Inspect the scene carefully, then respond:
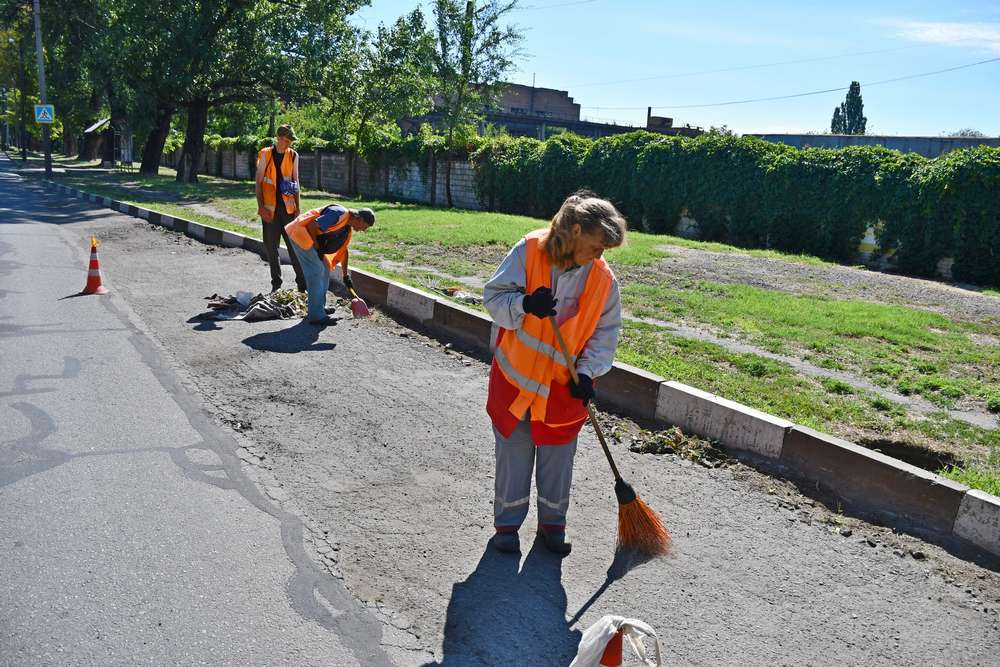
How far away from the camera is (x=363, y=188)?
2983 centimetres

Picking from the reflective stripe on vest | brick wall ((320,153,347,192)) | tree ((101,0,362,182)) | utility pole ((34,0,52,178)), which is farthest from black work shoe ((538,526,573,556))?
utility pole ((34,0,52,178))

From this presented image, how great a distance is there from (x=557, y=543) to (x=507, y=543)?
0.77 ft

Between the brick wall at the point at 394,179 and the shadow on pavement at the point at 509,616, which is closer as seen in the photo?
the shadow on pavement at the point at 509,616

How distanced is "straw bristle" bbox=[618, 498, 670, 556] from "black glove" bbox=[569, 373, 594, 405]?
2.04ft

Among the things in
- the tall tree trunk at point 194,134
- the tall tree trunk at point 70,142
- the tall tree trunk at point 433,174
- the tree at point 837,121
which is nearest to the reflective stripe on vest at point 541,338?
the tall tree trunk at point 433,174

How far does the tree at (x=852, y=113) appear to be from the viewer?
258ft

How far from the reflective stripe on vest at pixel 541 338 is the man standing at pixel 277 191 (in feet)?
21.2

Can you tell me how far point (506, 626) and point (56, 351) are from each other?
5.22 metres

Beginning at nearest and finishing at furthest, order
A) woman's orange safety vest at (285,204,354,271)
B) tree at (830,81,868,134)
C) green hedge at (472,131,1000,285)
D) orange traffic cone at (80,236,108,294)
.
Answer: woman's orange safety vest at (285,204,354,271) < orange traffic cone at (80,236,108,294) < green hedge at (472,131,1000,285) < tree at (830,81,868,134)

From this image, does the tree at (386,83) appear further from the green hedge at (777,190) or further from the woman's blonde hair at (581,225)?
the woman's blonde hair at (581,225)

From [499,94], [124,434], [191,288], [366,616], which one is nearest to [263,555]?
[366,616]

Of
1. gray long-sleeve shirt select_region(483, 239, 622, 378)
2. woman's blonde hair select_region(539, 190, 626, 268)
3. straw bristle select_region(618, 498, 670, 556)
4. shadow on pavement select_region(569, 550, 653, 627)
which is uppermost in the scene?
woman's blonde hair select_region(539, 190, 626, 268)

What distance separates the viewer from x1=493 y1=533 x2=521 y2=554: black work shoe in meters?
3.79

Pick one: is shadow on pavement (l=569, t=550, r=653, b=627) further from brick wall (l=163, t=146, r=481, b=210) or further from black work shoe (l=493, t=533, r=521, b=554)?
brick wall (l=163, t=146, r=481, b=210)
